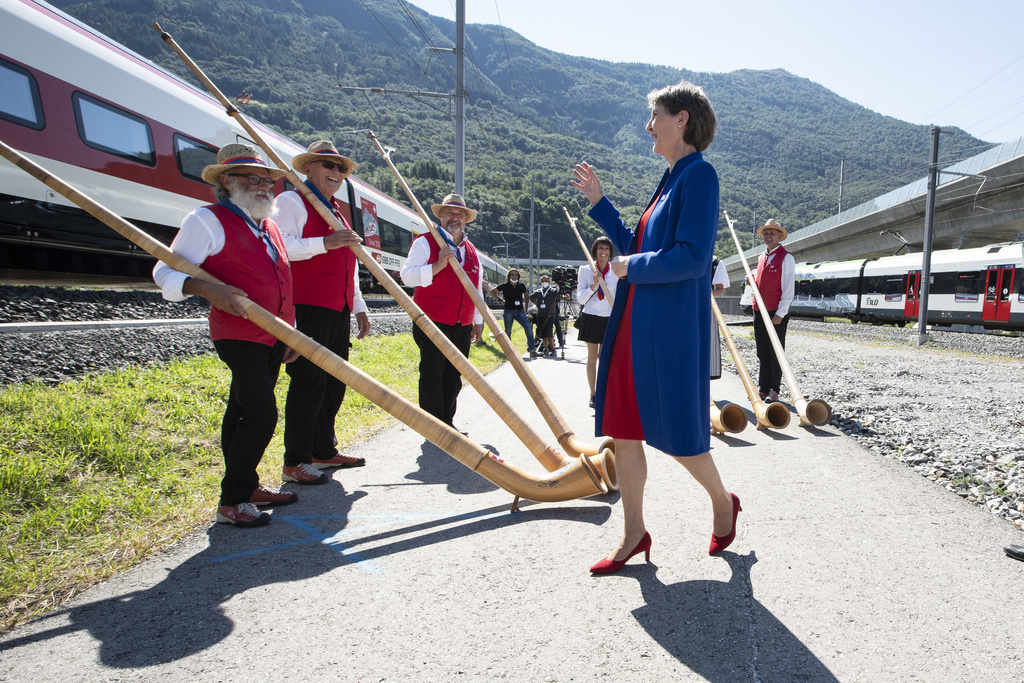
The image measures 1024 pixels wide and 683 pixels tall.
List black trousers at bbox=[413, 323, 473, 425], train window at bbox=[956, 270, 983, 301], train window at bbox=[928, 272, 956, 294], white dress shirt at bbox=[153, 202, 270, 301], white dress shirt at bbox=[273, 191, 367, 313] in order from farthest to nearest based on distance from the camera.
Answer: train window at bbox=[928, 272, 956, 294] < train window at bbox=[956, 270, 983, 301] < black trousers at bbox=[413, 323, 473, 425] < white dress shirt at bbox=[273, 191, 367, 313] < white dress shirt at bbox=[153, 202, 270, 301]

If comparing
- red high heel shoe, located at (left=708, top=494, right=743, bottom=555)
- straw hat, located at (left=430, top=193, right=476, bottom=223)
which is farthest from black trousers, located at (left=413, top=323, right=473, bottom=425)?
red high heel shoe, located at (left=708, top=494, right=743, bottom=555)

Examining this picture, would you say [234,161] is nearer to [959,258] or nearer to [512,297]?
[512,297]

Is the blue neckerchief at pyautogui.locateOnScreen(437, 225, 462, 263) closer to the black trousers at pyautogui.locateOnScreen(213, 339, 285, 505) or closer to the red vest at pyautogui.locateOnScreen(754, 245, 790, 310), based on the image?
the black trousers at pyautogui.locateOnScreen(213, 339, 285, 505)

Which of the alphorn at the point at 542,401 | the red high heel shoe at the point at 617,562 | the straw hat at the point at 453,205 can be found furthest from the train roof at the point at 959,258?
the red high heel shoe at the point at 617,562

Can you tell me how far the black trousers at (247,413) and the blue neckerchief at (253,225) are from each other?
509 millimetres

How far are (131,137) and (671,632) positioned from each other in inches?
406

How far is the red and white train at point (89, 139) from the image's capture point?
6.98 metres

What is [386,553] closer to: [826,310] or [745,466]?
[745,466]

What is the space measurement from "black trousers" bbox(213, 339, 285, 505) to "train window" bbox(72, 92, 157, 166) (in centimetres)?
737

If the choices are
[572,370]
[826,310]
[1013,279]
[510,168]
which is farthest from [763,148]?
[572,370]

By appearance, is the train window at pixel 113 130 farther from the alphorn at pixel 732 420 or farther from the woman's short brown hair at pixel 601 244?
the alphorn at pixel 732 420

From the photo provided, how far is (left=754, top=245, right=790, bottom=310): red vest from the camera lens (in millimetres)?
6289

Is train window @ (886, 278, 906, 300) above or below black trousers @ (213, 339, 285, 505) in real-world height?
above

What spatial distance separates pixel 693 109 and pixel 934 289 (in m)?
Result: 27.0
